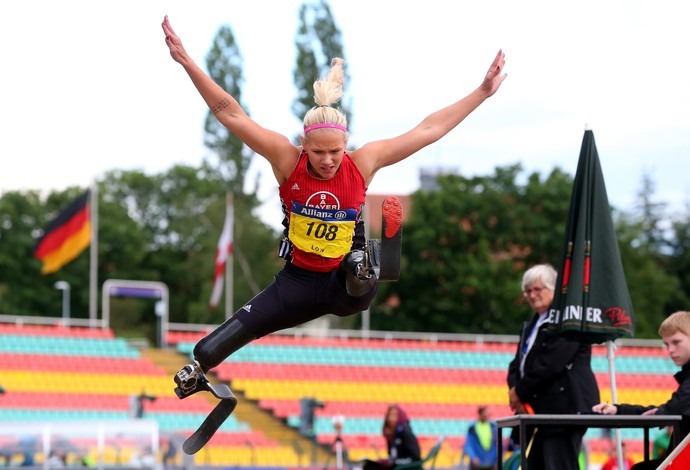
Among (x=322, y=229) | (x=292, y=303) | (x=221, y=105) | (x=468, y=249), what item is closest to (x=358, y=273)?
(x=322, y=229)

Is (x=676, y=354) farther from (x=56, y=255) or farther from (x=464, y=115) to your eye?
(x=56, y=255)

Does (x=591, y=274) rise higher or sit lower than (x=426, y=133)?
lower

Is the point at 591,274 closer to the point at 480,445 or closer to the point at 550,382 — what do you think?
the point at 550,382

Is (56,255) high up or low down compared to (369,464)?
up

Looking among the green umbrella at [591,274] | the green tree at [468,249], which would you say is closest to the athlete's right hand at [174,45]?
the green umbrella at [591,274]

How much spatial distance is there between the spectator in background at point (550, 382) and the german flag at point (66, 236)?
83.8 feet

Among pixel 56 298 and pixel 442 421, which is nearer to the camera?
pixel 442 421

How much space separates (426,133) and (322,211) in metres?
0.80

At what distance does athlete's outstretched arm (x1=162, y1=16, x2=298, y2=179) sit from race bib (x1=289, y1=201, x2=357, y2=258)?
264mm

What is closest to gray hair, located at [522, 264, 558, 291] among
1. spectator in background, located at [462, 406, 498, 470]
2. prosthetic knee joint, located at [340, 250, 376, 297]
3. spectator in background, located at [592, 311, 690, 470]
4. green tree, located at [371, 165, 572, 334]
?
spectator in background, located at [592, 311, 690, 470]

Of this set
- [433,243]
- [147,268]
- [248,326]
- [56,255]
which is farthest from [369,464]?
[147,268]

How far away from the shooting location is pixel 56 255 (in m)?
31.6

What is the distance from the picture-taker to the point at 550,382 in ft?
23.5

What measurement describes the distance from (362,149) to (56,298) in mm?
50396
